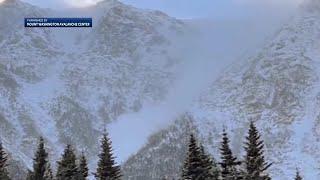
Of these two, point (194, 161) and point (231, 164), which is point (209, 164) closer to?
point (194, 161)

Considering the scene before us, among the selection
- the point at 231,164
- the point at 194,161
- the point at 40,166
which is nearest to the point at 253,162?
the point at 231,164

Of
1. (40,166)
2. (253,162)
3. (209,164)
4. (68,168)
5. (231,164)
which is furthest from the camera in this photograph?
(40,166)

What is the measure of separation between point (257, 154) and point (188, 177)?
3682 mm

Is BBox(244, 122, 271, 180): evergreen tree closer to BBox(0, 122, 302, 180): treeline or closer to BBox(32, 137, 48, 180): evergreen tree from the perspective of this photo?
BBox(0, 122, 302, 180): treeline

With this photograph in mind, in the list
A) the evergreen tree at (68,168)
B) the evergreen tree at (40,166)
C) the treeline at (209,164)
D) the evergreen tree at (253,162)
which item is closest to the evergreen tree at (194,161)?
the treeline at (209,164)

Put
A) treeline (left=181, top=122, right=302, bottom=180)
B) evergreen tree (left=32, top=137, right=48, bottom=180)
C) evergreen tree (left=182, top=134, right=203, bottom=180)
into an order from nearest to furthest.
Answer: treeline (left=181, top=122, right=302, bottom=180), evergreen tree (left=182, top=134, right=203, bottom=180), evergreen tree (left=32, top=137, right=48, bottom=180)

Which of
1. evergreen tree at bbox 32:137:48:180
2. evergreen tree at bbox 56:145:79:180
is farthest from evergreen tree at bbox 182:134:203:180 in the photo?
evergreen tree at bbox 32:137:48:180

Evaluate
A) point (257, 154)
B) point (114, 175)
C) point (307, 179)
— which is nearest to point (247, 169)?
point (257, 154)

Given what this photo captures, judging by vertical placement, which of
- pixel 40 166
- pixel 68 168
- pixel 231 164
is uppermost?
pixel 40 166

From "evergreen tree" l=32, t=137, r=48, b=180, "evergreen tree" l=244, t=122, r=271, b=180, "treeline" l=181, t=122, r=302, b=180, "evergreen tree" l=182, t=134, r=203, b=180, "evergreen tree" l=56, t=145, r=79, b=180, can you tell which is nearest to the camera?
"evergreen tree" l=244, t=122, r=271, b=180

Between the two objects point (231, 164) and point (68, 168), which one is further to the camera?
point (68, 168)

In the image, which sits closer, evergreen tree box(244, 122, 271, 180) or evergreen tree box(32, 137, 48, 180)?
evergreen tree box(244, 122, 271, 180)

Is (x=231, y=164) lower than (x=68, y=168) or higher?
lower

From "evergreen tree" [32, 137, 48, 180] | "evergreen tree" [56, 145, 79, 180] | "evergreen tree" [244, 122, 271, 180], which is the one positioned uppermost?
"evergreen tree" [32, 137, 48, 180]
